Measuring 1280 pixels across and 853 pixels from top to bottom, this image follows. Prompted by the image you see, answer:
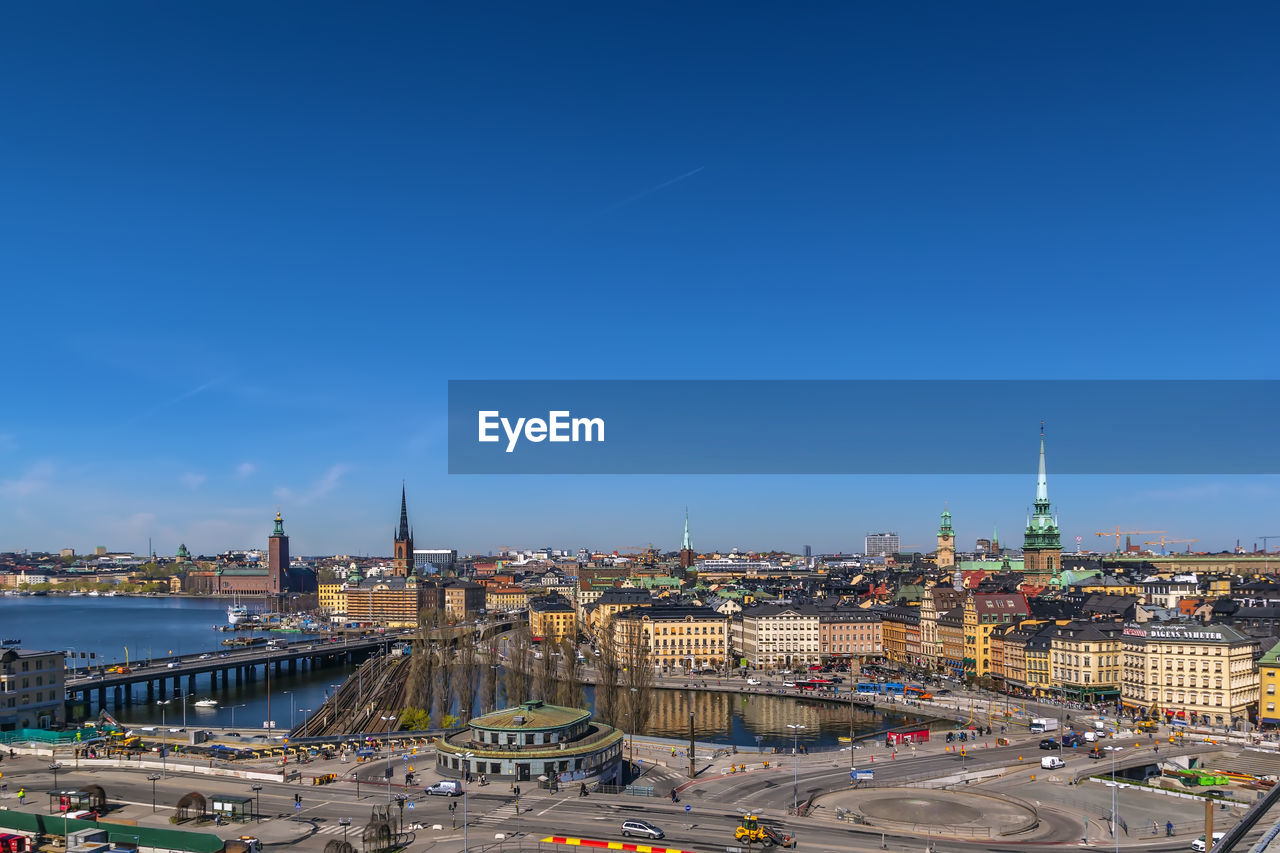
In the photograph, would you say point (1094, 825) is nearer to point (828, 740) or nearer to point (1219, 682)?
point (828, 740)

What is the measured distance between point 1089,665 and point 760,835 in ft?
215

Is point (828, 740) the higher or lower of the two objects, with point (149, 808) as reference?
lower

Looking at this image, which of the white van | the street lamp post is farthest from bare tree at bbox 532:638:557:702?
the street lamp post

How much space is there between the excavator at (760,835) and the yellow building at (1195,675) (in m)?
55.0

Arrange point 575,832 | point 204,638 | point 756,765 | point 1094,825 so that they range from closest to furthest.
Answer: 1. point 575,832
2. point 1094,825
3. point 756,765
4. point 204,638

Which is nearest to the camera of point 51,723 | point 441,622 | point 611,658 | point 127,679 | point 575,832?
point 575,832

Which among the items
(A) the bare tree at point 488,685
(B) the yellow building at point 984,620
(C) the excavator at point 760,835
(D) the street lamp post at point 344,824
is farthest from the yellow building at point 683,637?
(C) the excavator at point 760,835

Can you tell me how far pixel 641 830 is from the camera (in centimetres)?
4056

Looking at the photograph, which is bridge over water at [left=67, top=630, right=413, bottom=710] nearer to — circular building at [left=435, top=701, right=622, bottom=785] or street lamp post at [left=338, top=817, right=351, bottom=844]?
circular building at [left=435, top=701, right=622, bottom=785]

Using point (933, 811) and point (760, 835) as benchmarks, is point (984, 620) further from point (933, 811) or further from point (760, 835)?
point (760, 835)

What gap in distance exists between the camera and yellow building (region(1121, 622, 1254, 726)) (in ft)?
278

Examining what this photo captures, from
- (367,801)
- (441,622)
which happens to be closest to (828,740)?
(367,801)

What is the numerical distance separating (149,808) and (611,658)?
132 feet

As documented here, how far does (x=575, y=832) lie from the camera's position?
4134 cm
